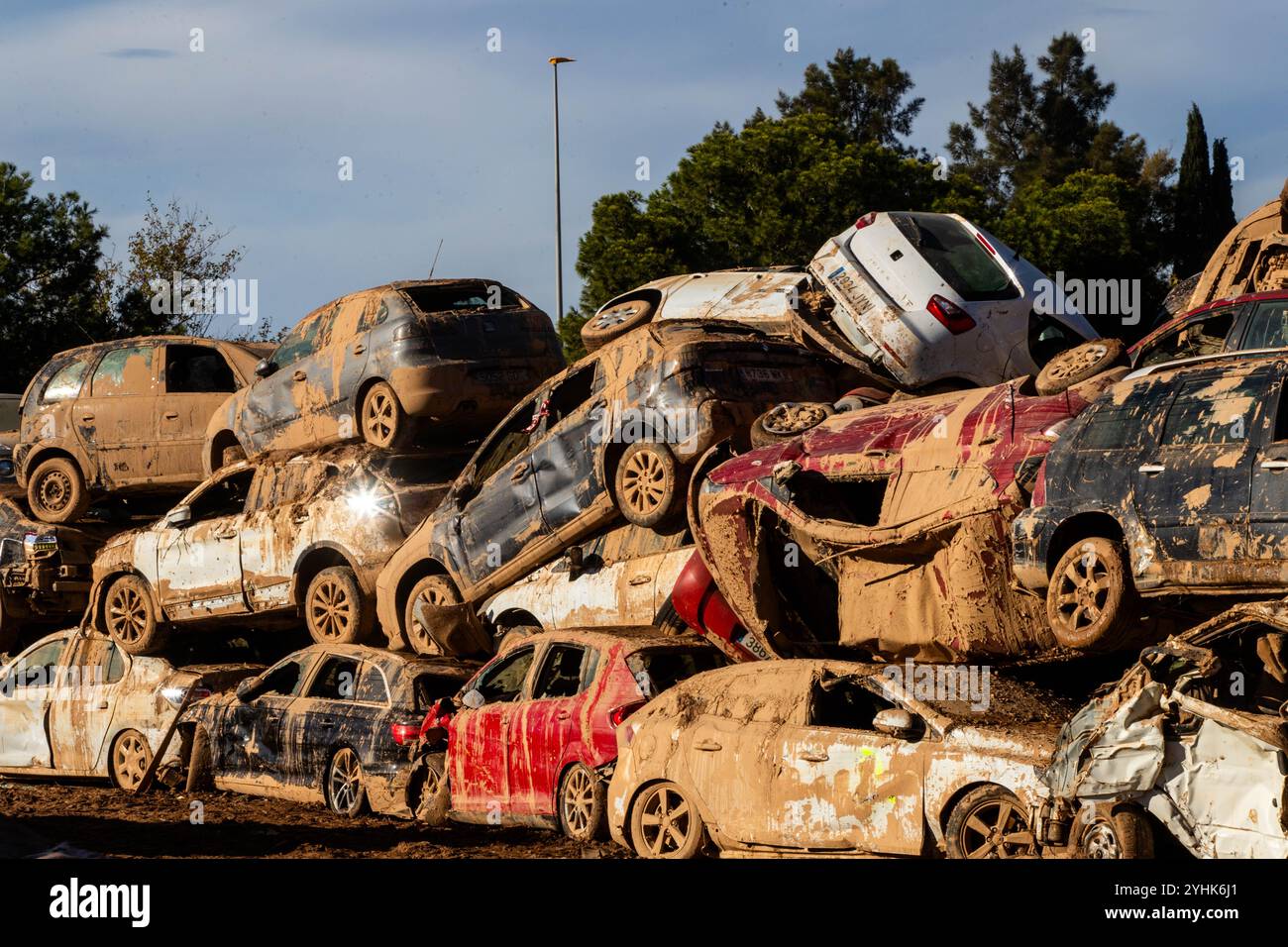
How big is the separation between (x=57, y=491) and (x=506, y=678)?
9.59 metres

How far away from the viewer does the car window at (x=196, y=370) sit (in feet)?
64.0

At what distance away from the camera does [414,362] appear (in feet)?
52.7

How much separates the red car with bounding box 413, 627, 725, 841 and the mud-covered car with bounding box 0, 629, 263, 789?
4.29m

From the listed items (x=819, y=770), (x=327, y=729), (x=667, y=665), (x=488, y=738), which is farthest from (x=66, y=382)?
(x=819, y=770)

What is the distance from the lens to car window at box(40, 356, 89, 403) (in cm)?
1972

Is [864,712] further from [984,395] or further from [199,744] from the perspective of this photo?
[199,744]

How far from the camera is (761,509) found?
11.7m

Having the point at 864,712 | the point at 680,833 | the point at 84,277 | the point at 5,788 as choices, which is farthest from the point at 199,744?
the point at 84,277

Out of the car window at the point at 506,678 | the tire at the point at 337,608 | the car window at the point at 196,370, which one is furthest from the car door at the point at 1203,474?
the car window at the point at 196,370

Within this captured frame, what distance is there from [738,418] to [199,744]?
18.1 ft

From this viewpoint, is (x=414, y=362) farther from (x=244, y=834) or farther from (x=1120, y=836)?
(x=1120, y=836)
